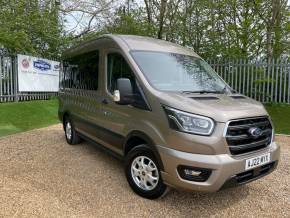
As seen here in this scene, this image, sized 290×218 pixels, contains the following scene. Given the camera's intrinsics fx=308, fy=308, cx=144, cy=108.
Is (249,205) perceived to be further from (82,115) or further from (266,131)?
(82,115)

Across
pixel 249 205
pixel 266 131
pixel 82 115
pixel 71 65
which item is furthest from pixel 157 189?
pixel 71 65

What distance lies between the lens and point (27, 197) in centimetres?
402

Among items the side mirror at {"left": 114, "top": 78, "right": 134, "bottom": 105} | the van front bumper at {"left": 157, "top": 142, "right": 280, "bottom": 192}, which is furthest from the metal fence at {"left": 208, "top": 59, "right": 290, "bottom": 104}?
the van front bumper at {"left": 157, "top": 142, "right": 280, "bottom": 192}

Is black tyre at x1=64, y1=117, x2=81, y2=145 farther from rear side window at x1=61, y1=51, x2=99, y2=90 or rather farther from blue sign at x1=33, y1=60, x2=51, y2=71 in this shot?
blue sign at x1=33, y1=60, x2=51, y2=71

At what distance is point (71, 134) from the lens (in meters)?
6.77

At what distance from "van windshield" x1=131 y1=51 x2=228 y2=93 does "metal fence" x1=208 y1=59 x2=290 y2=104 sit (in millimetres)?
8830

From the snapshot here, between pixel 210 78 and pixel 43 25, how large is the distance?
12.6m

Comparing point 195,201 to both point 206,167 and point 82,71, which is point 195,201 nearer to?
point 206,167

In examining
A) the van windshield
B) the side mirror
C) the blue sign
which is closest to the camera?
the side mirror

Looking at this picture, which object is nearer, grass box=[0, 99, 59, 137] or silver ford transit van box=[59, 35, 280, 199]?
silver ford transit van box=[59, 35, 280, 199]

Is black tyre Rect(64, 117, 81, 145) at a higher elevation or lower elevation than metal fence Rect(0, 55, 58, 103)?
lower

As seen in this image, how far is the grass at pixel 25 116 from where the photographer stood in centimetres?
880

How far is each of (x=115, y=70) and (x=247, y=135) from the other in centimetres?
216

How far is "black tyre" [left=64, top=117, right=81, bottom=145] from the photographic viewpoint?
6672 mm
